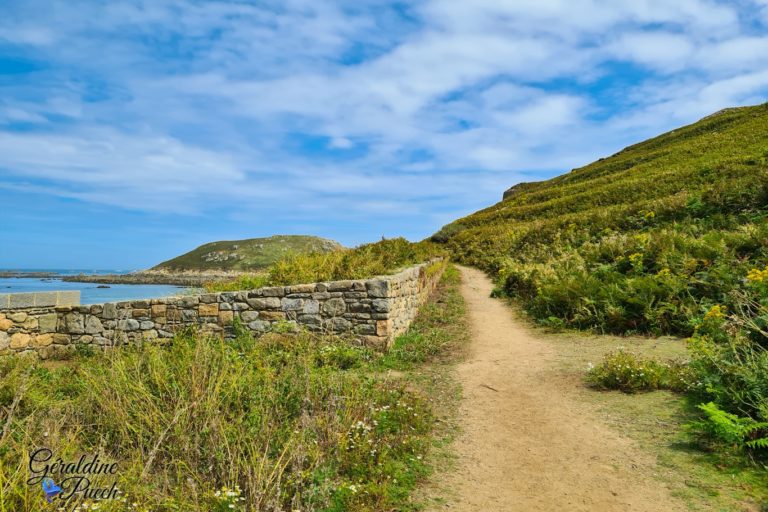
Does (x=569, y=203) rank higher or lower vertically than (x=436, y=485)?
higher

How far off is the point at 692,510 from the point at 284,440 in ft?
11.6

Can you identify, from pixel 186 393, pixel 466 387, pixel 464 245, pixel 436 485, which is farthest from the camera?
pixel 464 245

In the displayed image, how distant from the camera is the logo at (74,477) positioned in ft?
11.1

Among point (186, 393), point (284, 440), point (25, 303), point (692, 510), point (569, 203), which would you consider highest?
point (569, 203)

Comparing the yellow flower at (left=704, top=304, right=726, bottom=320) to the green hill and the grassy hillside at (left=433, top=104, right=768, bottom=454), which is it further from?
the green hill

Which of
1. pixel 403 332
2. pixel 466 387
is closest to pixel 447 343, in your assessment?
pixel 403 332

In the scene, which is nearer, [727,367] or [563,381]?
[727,367]

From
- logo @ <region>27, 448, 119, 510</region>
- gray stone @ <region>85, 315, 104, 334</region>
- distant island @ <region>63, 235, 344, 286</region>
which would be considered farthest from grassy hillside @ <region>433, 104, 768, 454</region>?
distant island @ <region>63, 235, 344, 286</region>

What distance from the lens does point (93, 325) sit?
9773mm

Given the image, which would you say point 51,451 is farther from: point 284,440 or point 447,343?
point 447,343

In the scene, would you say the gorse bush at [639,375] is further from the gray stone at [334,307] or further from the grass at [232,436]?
the gray stone at [334,307]

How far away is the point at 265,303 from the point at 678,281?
8.63 metres

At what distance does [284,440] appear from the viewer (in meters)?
4.39

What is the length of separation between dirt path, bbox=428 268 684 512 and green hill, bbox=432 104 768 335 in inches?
133
